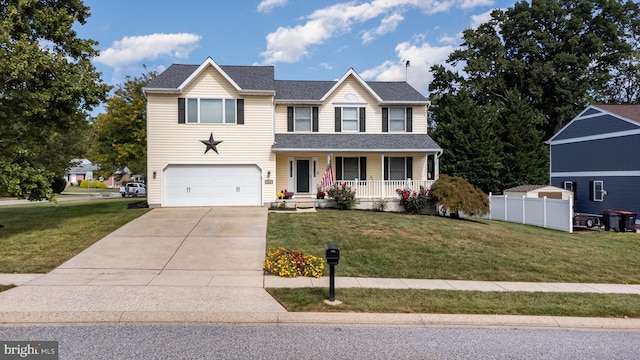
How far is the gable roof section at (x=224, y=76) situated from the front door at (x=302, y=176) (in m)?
4.54

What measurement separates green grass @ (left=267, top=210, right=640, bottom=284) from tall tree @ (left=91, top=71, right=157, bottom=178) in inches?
774

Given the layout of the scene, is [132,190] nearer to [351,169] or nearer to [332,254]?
[351,169]

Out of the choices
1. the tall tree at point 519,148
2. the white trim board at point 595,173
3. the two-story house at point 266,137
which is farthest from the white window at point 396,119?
the tall tree at point 519,148

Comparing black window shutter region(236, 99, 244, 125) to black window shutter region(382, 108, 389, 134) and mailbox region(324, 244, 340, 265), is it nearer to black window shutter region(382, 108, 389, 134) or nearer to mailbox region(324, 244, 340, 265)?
black window shutter region(382, 108, 389, 134)

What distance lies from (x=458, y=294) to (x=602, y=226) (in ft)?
65.9

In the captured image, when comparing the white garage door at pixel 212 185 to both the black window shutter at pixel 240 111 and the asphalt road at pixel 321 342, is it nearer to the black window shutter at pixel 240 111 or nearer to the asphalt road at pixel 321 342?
the black window shutter at pixel 240 111

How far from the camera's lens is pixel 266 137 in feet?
65.1

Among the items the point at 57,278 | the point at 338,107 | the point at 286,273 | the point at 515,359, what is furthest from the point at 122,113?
the point at 515,359

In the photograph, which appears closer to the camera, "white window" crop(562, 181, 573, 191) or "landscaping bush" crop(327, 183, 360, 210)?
"landscaping bush" crop(327, 183, 360, 210)

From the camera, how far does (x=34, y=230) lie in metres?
13.6

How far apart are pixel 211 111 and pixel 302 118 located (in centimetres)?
527

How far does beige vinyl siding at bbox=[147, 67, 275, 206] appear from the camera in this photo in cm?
1914

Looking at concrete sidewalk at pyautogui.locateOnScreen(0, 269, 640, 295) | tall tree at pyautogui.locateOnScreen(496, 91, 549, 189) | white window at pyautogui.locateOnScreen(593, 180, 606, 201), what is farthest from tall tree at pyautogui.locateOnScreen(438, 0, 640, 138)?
concrete sidewalk at pyautogui.locateOnScreen(0, 269, 640, 295)

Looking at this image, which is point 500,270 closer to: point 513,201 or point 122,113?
point 513,201
